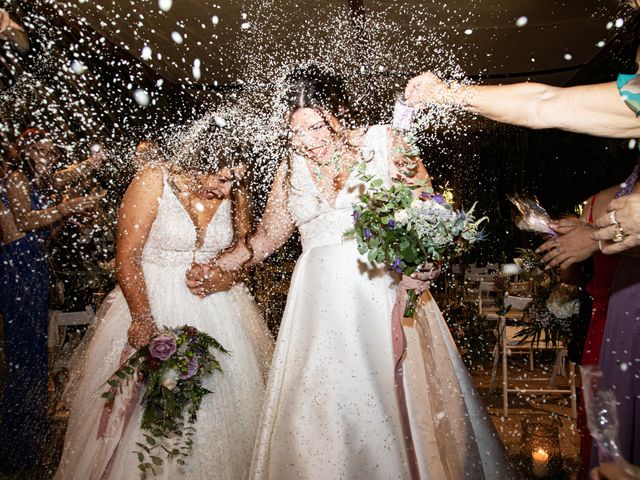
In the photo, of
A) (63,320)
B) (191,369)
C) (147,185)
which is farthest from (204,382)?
(63,320)

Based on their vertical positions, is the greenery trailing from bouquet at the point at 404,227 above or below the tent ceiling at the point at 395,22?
below

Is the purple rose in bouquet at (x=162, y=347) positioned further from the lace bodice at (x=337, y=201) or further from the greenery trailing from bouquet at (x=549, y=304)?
the greenery trailing from bouquet at (x=549, y=304)

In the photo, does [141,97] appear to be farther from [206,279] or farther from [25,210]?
[206,279]

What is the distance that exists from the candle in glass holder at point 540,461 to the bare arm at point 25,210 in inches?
153

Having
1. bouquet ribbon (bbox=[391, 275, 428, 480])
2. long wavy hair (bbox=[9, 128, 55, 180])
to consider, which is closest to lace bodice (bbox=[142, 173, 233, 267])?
bouquet ribbon (bbox=[391, 275, 428, 480])

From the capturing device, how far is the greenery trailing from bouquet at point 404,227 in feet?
6.81

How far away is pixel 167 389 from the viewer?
2.44m

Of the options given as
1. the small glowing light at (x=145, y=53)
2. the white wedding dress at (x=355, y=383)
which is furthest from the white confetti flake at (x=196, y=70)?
the white wedding dress at (x=355, y=383)

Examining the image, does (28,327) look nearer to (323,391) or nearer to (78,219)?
(78,219)

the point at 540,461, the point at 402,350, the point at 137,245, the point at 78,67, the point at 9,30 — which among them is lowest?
the point at 540,461

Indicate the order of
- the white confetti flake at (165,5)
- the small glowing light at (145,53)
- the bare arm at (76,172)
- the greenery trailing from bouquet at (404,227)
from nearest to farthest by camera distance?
the greenery trailing from bouquet at (404,227), the white confetti flake at (165,5), the bare arm at (76,172), the small glowing light at (145,53)

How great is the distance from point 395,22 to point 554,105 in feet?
12.0

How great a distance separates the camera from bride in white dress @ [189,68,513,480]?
6.88 ft

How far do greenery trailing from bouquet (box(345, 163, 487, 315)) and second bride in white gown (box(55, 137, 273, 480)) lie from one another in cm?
110
